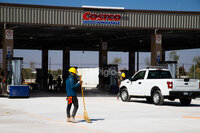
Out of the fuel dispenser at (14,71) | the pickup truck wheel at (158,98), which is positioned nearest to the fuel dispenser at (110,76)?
the fuel dispenser at (14,71)

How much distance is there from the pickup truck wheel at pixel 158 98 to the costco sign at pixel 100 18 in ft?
28.9

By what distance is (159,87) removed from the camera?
19188mm

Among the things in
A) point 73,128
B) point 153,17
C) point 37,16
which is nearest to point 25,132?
point 73,128

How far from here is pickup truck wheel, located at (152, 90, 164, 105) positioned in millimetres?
19125

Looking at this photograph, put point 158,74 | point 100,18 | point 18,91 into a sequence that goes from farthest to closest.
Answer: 1. point 100,18
2. point 18,91
3. point 158,74

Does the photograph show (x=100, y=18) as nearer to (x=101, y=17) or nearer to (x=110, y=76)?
(x=101, y=17)

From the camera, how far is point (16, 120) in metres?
12.5

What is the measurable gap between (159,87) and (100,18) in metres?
9.26

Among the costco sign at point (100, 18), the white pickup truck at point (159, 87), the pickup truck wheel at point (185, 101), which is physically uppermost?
the costco sign at point (100, 18)

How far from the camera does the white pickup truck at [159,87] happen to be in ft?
61.2

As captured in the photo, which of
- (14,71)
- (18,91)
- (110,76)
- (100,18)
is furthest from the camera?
(110,76)

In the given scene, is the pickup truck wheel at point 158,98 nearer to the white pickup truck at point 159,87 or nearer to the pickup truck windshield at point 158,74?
the white pickup truck at point 159,87

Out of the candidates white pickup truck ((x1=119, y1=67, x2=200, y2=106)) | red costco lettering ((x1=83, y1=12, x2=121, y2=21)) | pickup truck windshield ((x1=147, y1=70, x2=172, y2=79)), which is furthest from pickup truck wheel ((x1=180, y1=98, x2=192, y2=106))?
red costco lettering ((x1=83, y1=12, x2=121, y2=21))

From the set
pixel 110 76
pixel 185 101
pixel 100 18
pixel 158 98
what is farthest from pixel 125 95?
pixel 110 76
